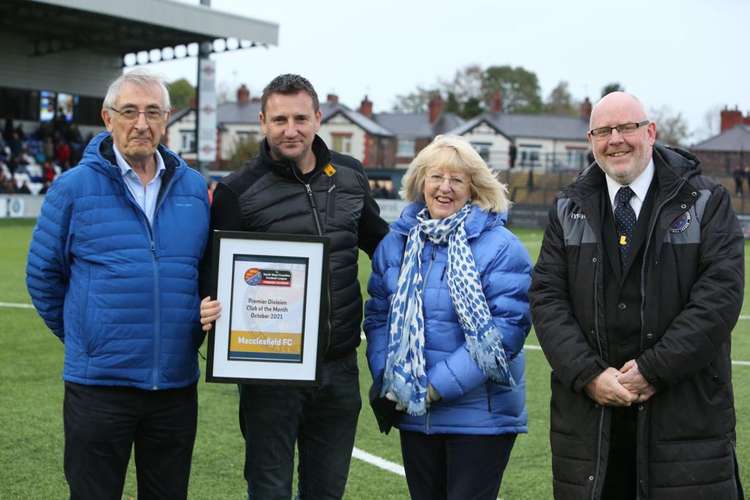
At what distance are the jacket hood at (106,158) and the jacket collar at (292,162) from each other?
1.17 feet

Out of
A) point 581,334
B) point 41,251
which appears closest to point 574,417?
point 581,334

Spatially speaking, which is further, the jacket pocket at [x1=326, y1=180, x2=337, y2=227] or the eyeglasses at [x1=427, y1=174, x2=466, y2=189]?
the jacket pocket at [x1=326, y1=180, x2=337, y2=227]

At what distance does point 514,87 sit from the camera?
98.1 m

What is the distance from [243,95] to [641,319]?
275 feet

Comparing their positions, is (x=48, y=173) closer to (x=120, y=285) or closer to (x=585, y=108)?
(x=120, y=285)

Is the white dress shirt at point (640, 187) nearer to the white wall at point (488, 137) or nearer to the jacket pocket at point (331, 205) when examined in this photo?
the jacket pocket at point (331, 205)

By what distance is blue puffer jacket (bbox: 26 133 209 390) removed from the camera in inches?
148

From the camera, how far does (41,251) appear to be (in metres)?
3.78

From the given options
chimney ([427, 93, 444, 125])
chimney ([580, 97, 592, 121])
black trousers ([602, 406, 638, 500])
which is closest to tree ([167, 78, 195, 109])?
chimney ([427, 93, 444, 125])

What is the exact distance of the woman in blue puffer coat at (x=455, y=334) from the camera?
12.9 feet

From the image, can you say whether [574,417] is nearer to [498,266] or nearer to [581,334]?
[581,334]

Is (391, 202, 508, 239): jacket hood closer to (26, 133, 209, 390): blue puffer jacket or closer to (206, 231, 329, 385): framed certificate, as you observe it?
(206, 231, 329, 385): framed certificate

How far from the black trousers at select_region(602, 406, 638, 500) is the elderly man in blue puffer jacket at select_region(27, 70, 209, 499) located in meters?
1.66

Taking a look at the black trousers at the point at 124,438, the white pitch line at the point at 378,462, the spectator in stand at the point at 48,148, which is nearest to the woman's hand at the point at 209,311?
the black trousers at the point at 124,438
